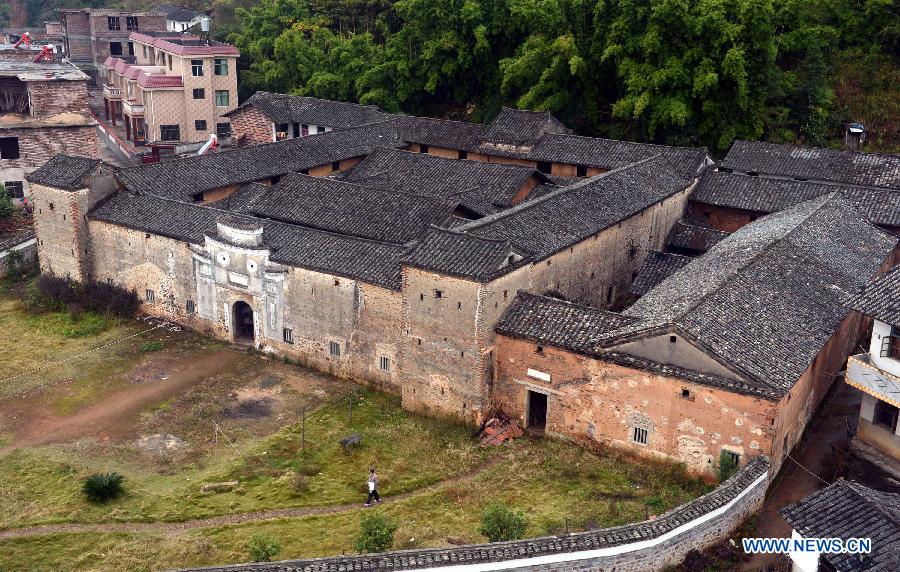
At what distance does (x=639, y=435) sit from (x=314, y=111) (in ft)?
104

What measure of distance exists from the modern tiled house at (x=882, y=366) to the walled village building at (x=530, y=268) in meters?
1.37

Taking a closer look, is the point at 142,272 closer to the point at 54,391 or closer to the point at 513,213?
the point at 54,391

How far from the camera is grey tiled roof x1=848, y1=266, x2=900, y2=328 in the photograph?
2030cm

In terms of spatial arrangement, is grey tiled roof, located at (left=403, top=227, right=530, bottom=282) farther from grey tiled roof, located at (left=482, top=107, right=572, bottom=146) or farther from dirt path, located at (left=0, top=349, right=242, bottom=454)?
grey tiled roof, located at (left=482, top=107, right=572, bottom=146)

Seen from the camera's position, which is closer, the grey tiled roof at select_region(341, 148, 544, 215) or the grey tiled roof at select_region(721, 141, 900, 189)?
the grey tiled roof at select_region(341, 148, 544, 215)

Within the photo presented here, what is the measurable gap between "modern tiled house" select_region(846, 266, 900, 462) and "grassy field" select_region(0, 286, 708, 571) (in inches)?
193

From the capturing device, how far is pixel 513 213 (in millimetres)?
28172

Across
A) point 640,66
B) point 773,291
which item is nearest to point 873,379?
point 773,291

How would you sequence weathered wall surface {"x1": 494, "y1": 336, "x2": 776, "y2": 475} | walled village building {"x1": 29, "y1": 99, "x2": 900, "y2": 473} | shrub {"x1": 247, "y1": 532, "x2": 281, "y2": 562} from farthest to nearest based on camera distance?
walled village building {"x1": 29, "y1": 99, "x2": 900, "y2": 473}, weathered wall surface {"x1": 494, "y1": 336, "x2": 776, "y2": 475}, shrub {"x1": 247, "y1": 532, "x2": 281, "y2": 562}

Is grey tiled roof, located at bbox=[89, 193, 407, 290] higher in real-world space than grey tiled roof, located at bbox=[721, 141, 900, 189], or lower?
lower

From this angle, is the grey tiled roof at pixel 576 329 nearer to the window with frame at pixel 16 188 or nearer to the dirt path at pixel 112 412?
the dirt path at pixel 112 412

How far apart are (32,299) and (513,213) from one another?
18449mm

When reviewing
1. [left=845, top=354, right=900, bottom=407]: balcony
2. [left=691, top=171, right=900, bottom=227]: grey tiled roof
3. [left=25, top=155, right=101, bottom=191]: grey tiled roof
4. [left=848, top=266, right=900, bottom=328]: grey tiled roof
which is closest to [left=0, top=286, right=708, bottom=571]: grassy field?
[left=845, top=354, right=900, bottom=407]: balcony

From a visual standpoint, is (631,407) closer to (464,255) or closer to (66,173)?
(464,255)
